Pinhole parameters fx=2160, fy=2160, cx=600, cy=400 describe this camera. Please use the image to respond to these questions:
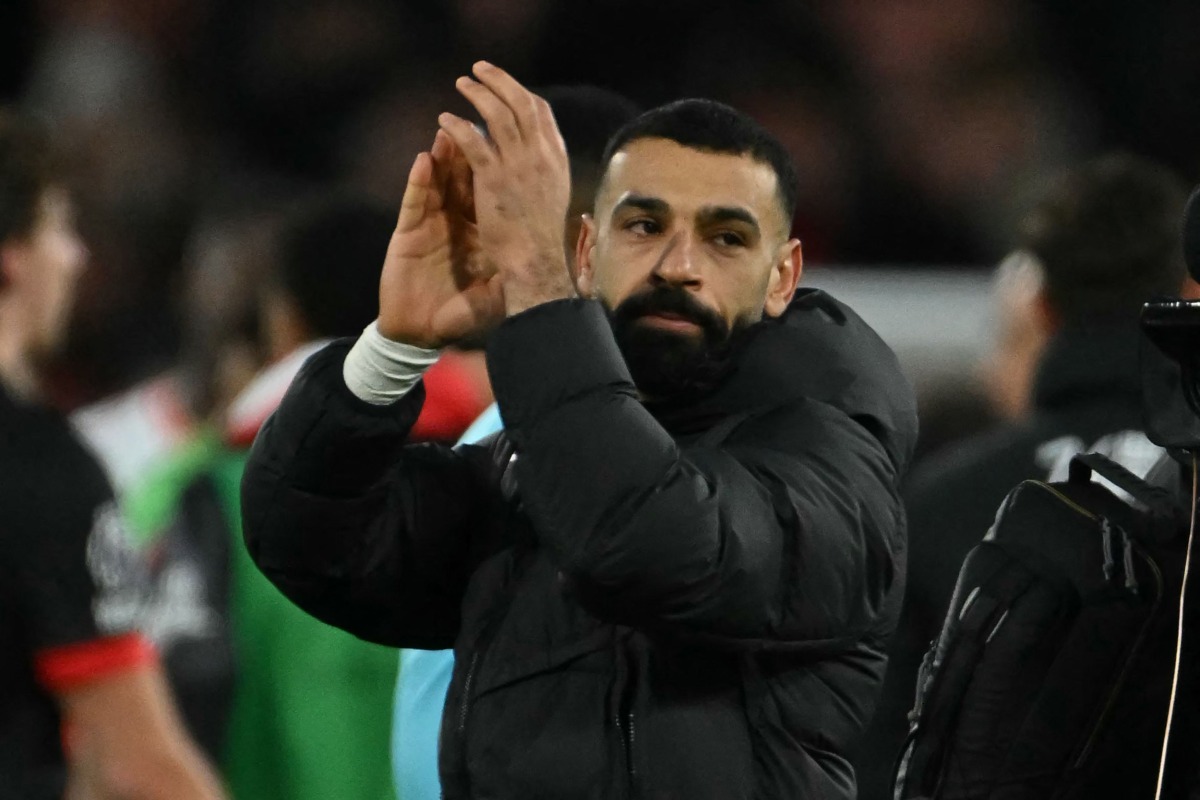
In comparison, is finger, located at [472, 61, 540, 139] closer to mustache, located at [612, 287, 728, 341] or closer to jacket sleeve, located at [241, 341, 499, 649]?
mustache, located at [612, 287, 728, 341]

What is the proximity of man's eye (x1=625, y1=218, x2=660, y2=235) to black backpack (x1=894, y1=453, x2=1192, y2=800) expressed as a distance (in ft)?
1.58

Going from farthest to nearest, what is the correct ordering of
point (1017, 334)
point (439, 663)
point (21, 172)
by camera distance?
point (1017, 334)
point (21, 172)
point (439, 663)

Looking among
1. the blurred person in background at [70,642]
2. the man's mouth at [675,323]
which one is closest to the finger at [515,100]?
the man's mouth at [675,323]

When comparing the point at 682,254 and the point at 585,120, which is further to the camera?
the point at 585,120

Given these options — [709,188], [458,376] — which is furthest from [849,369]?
[458,376]

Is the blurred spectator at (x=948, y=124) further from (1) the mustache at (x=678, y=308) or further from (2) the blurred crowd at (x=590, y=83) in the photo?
(1) the mustache at (x=678, y=308)

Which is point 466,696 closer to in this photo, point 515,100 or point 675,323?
point 675,323

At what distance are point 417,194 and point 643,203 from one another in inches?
9.9

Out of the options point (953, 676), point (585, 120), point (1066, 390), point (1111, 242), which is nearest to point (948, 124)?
point (1111, 242)

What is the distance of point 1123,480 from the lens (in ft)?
7.13

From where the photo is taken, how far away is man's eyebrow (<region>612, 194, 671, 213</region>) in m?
2.14

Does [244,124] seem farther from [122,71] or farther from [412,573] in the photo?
[412,573]

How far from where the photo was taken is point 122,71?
27.4 ft

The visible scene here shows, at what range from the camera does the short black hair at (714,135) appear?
85.1 inches
